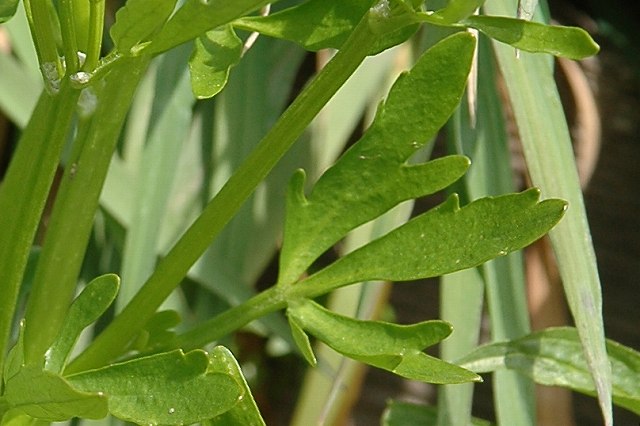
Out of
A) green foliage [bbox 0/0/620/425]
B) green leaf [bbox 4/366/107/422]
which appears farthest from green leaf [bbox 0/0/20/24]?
green leaf [bbox 4/366/107/422]

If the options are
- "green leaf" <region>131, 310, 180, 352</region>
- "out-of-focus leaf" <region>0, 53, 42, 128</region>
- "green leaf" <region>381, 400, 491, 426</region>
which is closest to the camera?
"green leaf" <region>131, 310, 180, 352</region>

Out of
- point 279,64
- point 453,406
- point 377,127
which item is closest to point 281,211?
point 279,64

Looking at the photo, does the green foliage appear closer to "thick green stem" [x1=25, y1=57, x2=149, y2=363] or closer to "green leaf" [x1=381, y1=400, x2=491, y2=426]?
"thick green stem" [x1=25, y1=57, x2=149, y2=363]

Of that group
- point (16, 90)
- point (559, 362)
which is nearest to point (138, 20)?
point (559, 362)

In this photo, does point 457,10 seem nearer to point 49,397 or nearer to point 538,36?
point 538,36

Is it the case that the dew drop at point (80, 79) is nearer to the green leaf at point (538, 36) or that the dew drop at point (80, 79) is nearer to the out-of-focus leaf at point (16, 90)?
the green leaf at point (538, 36)

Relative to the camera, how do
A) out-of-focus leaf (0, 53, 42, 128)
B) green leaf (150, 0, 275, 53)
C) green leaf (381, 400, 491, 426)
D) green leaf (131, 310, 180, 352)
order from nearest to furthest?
green leaf (150, 0, 275, 53)
green leaf (131, 310, 180, 352)
green leaf (381, 400, 491, 426)
out-of-focus leaf (0, 53, 42, 128)

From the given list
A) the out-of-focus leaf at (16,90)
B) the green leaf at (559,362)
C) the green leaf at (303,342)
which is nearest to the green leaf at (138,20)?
the green leaf at (303,342)
